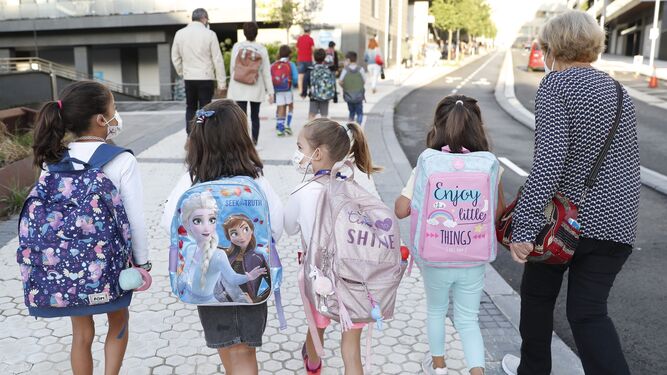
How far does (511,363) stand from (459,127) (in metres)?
1.32

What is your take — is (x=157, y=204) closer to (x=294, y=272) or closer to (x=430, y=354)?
(x=294, y=272)

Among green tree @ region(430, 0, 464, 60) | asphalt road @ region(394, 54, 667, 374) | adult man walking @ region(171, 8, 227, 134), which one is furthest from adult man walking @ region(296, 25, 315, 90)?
green tree @ region(430, 0, 464, 60)

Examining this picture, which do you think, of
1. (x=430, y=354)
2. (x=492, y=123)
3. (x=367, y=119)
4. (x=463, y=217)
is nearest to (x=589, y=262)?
(x=463, y=217)

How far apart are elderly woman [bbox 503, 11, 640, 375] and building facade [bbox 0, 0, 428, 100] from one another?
84.3 ft

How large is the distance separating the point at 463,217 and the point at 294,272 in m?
2.08

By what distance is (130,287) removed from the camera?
7.98ft

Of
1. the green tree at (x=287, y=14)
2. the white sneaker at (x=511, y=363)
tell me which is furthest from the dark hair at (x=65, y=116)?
the green tree at (x=287, y=14)

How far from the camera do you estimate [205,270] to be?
2.32 meters

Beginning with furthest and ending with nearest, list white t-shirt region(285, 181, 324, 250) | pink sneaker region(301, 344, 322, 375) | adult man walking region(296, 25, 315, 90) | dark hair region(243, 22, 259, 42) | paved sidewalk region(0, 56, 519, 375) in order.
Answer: adult man walking region(296, 25, 315, 90) < dark hair region(243, 22, 259, 42) < paved sidewalk region(0, 56, 519, 375) < pink sneaker region(301, 344, 322, 375) < white t-shirt region(285, 181, 324, 250)

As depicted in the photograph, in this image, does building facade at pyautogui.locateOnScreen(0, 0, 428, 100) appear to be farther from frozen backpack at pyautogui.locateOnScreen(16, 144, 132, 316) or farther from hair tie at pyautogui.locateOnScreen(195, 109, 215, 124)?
frozen backpack at pyautogui.locateOnScreen(16, 144, 132, 316)

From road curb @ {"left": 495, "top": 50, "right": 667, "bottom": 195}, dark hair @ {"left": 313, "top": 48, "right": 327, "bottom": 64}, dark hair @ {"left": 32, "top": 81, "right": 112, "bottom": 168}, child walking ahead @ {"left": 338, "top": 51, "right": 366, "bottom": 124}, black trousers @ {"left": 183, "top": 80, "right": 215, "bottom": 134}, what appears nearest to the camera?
dark hair @ {"left": 32, "top": 81, "right": 112, "bottom": 168}

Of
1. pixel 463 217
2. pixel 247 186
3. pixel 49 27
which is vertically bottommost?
pixel 463 217

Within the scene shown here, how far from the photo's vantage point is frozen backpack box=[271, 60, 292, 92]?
10023mm

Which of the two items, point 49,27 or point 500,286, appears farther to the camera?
point 49,27
